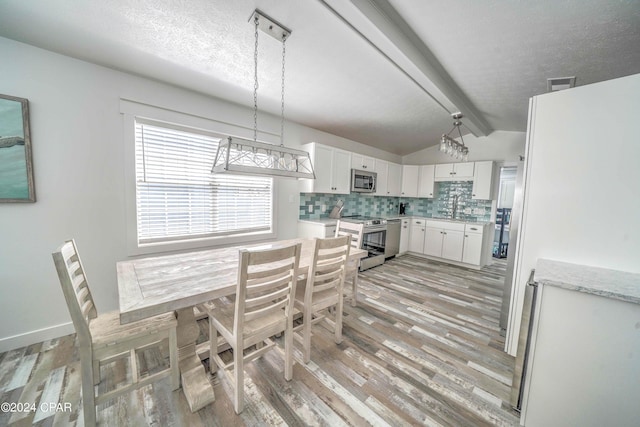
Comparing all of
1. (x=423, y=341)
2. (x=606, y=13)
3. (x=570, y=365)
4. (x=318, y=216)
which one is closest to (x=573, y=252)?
(x=570, y=365)

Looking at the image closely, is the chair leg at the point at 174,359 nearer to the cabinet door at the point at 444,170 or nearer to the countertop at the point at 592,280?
the countertop at the point at 592,280

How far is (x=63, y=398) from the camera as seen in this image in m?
1.39

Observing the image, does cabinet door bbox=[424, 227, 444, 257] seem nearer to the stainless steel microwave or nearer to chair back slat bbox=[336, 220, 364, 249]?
the stainless steel microwave

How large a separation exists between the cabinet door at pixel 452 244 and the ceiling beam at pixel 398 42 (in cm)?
250

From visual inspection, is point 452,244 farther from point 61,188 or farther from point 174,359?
point 61,188

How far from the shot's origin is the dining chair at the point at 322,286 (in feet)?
5.59

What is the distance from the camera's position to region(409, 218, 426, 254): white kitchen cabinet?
189 inches

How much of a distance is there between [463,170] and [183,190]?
486 cm

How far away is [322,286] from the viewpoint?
5.91 ft

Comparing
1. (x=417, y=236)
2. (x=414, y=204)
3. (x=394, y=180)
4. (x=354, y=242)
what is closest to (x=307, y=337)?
(x=354, y=242)

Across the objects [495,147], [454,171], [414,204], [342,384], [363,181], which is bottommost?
[342,384]

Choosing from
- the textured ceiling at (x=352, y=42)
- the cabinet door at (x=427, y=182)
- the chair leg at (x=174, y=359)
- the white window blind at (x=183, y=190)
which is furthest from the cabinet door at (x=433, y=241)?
the chair leg at (x=174, y=359)

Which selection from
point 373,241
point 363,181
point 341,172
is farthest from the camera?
point 363,181

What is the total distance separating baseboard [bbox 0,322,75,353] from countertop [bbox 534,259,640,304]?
3576mm
